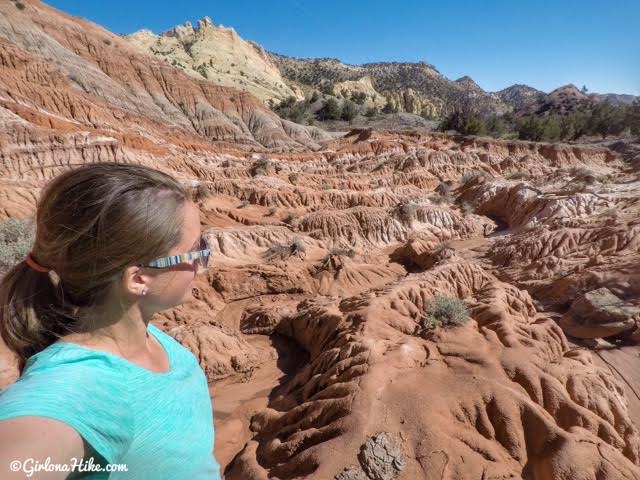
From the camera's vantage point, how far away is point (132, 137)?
23.1m

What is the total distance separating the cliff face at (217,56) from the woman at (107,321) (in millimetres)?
64419

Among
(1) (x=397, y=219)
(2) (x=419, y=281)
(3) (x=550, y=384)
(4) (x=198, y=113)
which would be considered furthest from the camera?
(4) (x=198, y=113)

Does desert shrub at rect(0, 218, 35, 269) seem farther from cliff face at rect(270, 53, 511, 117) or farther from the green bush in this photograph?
cliff face at rect(270, 53, 511, 117)

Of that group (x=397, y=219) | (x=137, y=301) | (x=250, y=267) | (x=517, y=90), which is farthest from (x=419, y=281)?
(x=517, y=90)

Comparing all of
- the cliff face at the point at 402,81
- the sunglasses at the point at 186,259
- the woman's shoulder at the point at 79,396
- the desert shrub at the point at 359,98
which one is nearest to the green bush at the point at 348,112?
the desert shrub at the point at 359,98

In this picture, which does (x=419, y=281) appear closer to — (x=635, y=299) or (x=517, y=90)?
(x=635, y=299)

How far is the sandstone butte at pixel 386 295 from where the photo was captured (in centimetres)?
481

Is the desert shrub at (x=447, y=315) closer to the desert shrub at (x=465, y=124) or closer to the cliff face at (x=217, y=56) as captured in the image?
the desert shrub at (x=465, y=124)

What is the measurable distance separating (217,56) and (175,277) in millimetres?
78389

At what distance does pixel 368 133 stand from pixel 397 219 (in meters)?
23.4

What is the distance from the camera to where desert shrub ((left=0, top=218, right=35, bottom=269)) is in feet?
26.3

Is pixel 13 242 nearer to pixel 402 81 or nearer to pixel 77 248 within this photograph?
pixel 77 248

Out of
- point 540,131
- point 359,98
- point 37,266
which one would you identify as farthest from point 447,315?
point 359,98

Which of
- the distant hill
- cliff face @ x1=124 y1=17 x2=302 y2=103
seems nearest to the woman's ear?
the distant hill
